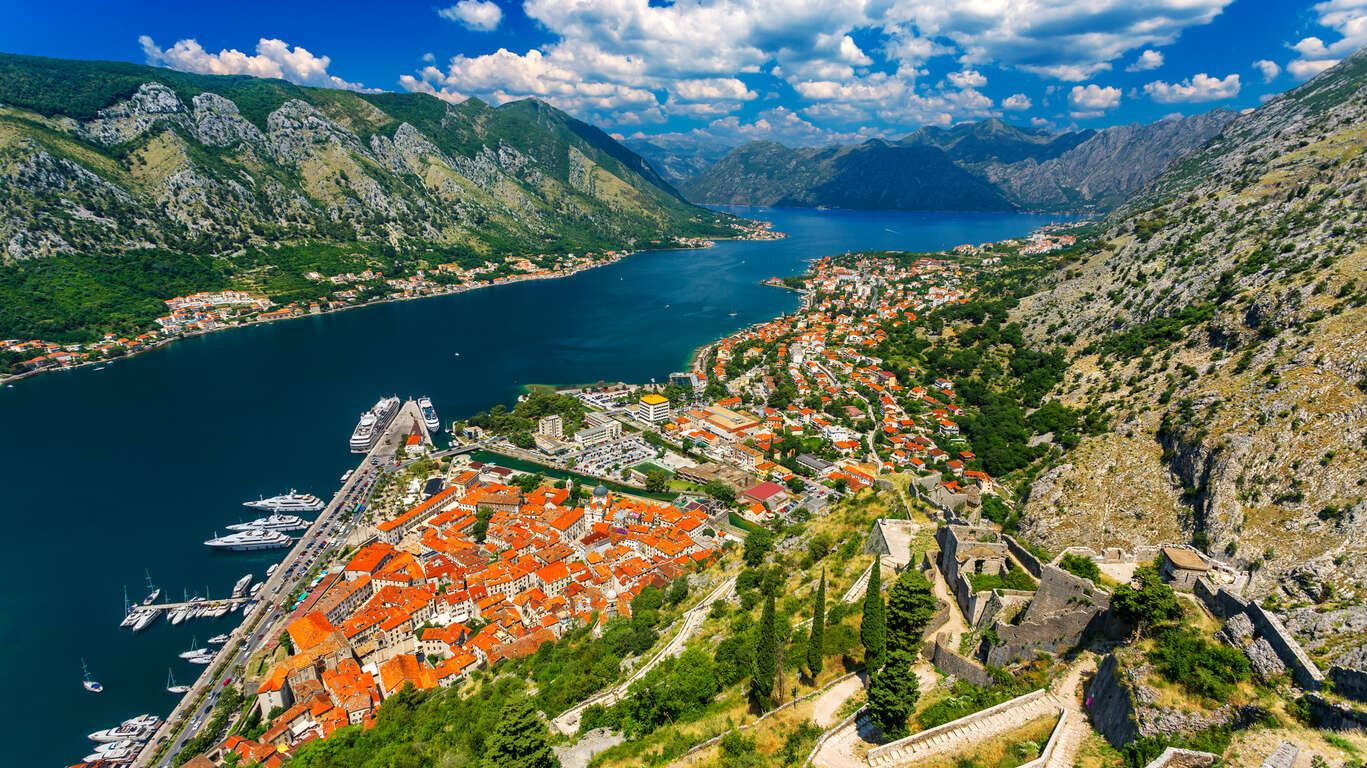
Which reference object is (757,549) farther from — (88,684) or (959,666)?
(88,684)

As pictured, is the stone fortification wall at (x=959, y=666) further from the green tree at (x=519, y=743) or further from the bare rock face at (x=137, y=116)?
the bare rock face at (x=137, y=116)

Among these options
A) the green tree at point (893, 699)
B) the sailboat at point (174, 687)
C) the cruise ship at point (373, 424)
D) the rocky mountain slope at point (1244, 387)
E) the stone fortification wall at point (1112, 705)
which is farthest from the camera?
the cruise ship at point (373, 424)

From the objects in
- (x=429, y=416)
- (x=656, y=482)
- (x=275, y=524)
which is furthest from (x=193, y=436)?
(x=656, y=482)

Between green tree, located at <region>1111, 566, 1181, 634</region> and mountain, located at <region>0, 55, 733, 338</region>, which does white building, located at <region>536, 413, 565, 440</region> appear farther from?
mountain, located at <region>0, 55, 733, 338</region>

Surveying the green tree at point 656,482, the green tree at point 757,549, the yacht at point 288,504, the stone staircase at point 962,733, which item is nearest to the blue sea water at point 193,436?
the yacht at point 288,504

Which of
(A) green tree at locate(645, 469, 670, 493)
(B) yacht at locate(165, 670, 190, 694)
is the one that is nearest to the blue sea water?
(B) yacht at locate(165, 670, 190, 694)

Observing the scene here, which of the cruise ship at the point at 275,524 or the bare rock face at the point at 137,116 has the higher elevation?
the bare rock face at the point at 137,116

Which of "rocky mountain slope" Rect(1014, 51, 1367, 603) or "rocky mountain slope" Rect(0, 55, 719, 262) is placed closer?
"rocky mountain slope" Rect(1014, 51, 1367, 603)
